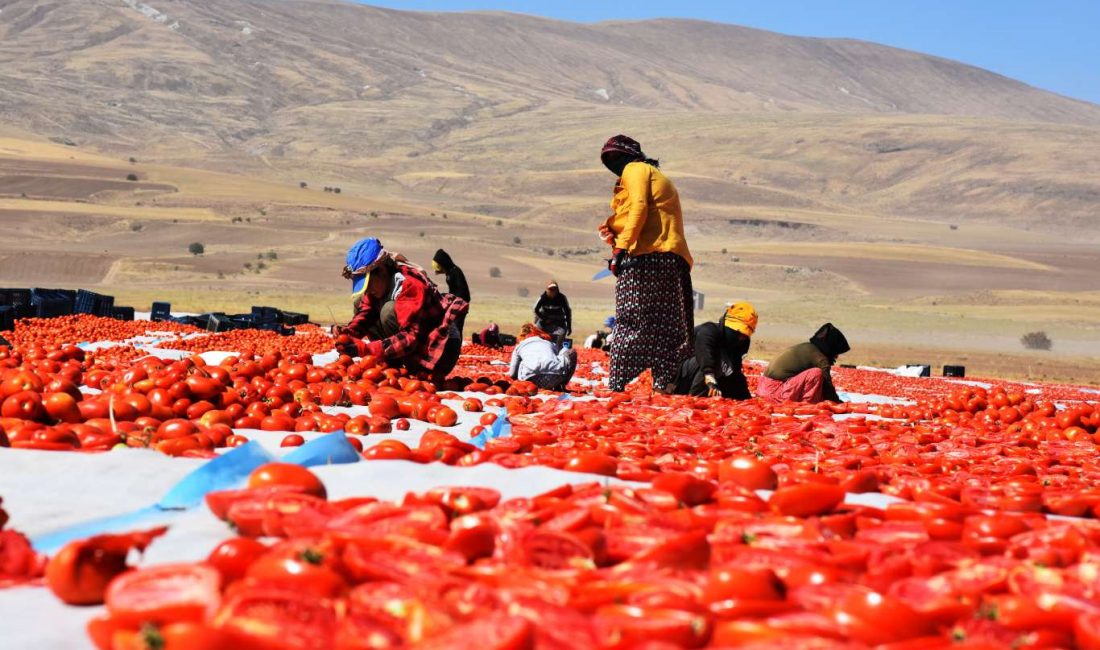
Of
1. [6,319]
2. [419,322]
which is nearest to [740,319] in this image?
[419,322]

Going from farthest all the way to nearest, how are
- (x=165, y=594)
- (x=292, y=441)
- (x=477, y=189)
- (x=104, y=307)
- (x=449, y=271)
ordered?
(x=477, y=189) → (x=104, y=307) → (x=449, y=271) → (x=292, y=441) → (x=165, y=594)

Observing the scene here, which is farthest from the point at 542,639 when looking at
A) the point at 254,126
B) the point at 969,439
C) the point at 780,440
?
the point at 254,126

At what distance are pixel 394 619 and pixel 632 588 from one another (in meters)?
0.50

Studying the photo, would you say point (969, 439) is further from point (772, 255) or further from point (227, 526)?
point (772, 255)

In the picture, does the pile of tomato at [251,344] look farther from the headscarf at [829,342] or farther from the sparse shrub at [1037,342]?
the sparse shrub at [1037,342]

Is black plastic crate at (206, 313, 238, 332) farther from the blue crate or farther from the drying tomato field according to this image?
the drying tomato field

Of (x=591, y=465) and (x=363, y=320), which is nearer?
(x=591, y=465)

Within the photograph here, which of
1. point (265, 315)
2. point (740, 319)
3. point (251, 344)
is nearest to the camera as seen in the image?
point (740, 319)

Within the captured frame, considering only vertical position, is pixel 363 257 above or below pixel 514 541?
above

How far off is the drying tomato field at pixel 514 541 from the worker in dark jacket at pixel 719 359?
4.10m

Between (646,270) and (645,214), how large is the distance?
0.54m

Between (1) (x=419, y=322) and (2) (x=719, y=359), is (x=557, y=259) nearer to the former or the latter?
(2) (x=719, y=359)

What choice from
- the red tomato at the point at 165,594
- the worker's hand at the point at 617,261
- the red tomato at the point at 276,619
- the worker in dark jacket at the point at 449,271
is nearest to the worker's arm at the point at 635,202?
the worker's hand at the point at 617,261

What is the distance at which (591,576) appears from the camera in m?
2.60
